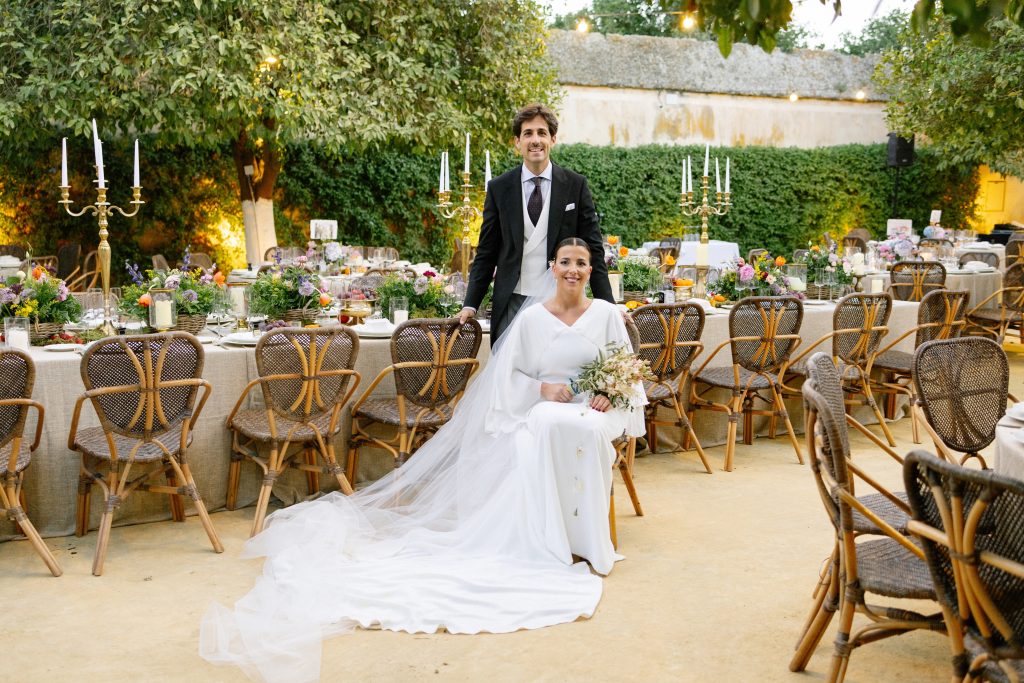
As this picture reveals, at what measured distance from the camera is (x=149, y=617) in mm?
3883

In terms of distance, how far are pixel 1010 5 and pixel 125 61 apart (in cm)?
993

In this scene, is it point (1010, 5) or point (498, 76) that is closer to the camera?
point (1010, 5)

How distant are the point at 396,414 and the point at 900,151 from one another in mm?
16534

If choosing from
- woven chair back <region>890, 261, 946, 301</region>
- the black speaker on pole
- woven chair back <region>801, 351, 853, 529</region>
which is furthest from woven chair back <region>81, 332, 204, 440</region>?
the black speaker on pole

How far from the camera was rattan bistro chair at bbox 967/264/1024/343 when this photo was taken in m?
9.27

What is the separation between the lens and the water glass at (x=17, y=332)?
16.1 ft

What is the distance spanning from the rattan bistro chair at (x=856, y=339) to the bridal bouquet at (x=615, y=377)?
2.22m

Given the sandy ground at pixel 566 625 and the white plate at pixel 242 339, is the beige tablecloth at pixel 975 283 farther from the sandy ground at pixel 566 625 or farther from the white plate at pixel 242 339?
the white plate at pixel 242 339

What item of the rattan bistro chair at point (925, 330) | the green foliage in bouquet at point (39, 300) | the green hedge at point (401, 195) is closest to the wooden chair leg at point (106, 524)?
the green foliage in bouquet at point (39, 300)

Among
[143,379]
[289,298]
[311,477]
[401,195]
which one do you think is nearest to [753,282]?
[289,298]

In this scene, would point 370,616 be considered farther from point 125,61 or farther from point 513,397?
point 125,61

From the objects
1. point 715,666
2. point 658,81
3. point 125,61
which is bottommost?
point 715,666

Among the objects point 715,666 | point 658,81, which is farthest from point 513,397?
point 658,81

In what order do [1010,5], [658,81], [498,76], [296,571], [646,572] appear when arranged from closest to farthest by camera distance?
[1010,5]
[296,571]
[646,572]
[498,76]
[658,81]
